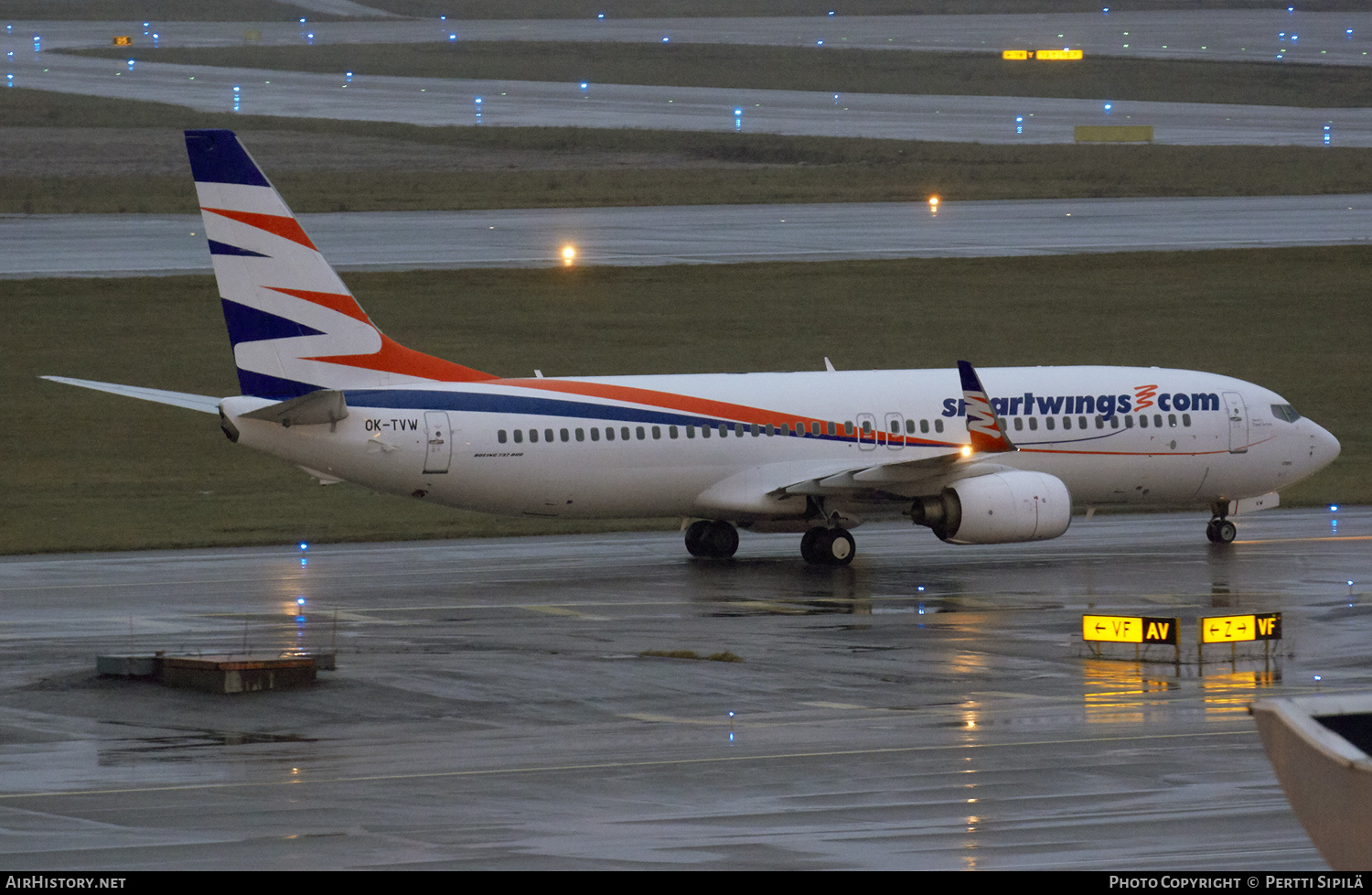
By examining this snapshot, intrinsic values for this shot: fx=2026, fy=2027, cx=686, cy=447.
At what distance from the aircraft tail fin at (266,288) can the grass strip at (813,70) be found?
285ft

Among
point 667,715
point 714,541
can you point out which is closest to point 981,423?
point 714,541

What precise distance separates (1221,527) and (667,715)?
68.8 ft

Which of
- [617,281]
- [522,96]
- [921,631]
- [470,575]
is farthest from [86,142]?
[921,631]

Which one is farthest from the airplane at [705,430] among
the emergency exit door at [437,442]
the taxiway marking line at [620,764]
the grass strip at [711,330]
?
the taxiway marking line at [620,764]

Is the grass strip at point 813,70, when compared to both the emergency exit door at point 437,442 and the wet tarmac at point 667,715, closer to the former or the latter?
the wet tarmac at point 667,715

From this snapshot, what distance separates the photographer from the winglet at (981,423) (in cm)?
3747

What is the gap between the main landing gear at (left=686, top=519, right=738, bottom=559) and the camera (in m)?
40.5

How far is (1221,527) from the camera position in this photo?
41.7 metres

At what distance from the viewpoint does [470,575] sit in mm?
37781

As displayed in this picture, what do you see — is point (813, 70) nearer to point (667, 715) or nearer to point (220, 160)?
point (220, 160)

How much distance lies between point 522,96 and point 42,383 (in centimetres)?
6084

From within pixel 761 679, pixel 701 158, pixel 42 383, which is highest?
pixel 701 158

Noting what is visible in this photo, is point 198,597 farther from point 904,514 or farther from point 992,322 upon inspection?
point 992,322

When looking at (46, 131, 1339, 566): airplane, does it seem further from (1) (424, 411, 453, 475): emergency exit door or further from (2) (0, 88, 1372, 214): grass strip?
(2) (0, 88, 1372, 214): grass strip
